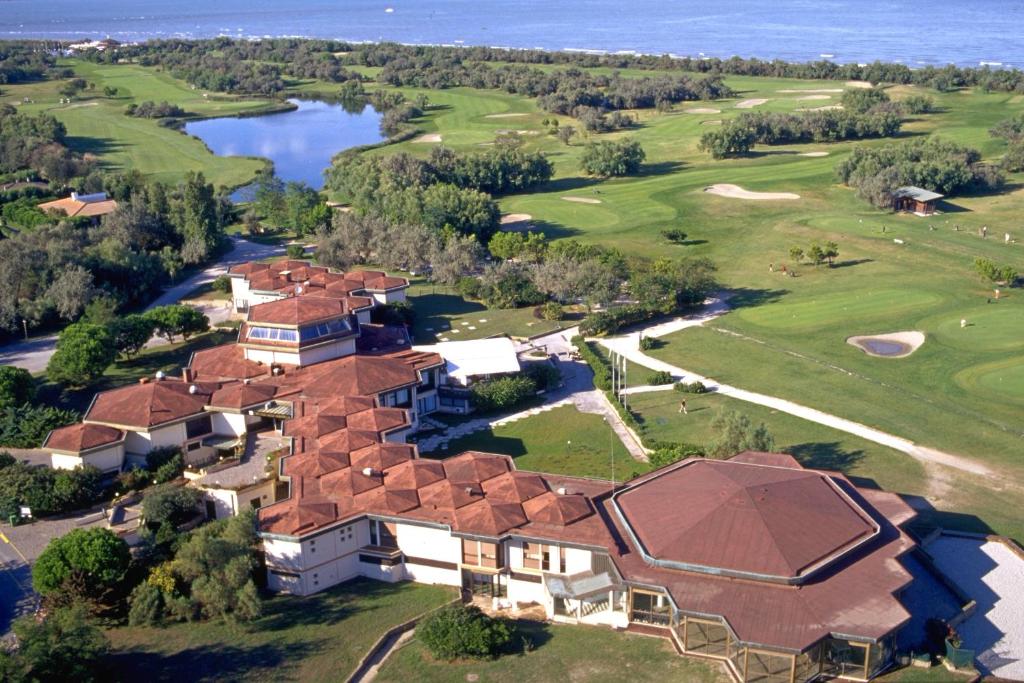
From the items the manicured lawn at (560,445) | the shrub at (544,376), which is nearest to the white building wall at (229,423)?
the manicured lawn at (560,445)

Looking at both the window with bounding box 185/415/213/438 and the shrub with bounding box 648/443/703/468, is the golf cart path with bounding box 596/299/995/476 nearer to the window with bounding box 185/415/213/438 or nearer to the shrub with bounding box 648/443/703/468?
the shrub with bounding box 648/443/703/468

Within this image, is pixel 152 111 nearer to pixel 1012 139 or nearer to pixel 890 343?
pixel 1012 139

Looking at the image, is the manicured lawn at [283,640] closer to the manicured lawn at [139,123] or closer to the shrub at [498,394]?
the shrub at [498,394]

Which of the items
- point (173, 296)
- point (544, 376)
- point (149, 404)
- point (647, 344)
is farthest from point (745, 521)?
point (173, 296)

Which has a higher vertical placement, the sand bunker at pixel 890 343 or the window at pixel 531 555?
the sand bunker at pixel 890 343

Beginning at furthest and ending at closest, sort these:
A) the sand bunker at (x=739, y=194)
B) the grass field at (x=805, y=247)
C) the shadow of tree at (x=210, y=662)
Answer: the sand bunker at (x=739, y=194)
the grass field at (x=805, y=247)
the shadow of tree at (x=210, y=662)

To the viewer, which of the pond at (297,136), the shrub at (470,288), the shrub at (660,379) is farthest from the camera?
the pond at (297,136)

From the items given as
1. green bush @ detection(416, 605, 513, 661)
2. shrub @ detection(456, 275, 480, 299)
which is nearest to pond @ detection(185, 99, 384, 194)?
shrub @ detection(456, 275, 480, 299)
